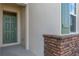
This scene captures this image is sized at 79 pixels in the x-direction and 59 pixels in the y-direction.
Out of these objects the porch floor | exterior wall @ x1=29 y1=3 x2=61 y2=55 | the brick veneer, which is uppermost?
exterior wall @ x1=29 y1=3 x2=61 y2=55

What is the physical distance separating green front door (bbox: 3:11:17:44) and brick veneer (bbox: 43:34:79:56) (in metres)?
2.10

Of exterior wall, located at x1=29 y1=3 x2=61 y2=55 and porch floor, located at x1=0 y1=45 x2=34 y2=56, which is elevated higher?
exterior wall, located at x1=29 y1=3 x2=61 y2=55

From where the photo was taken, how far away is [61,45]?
258 centimetres

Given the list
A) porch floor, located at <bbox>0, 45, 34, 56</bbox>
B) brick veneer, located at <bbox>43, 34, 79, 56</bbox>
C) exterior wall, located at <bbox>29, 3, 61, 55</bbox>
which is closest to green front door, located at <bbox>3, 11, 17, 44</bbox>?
porch floor, located at <bbox>0, 45, 34, 56</bbox>

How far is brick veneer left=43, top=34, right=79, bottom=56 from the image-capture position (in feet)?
8.52

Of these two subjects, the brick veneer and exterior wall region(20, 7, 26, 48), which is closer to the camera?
the brick veneer

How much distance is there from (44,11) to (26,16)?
158 cm

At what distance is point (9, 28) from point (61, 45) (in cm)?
286

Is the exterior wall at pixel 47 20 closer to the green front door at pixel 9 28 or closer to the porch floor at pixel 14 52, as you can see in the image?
the porch floor at pixel 14 52

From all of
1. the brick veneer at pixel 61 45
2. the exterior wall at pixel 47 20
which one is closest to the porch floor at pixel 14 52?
the exterior wall at pixel 47 20

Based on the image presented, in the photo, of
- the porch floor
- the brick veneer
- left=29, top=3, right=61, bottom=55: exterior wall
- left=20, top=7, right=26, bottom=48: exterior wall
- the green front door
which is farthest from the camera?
left=20, top=7, right=26, bottom=48: exterior wall

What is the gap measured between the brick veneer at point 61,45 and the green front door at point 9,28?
2.10m

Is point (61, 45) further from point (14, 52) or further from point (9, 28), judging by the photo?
point (9, 28)

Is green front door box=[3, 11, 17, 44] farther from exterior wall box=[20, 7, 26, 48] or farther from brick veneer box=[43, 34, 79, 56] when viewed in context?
brick veneer box=[43, 34, 79, 56]
